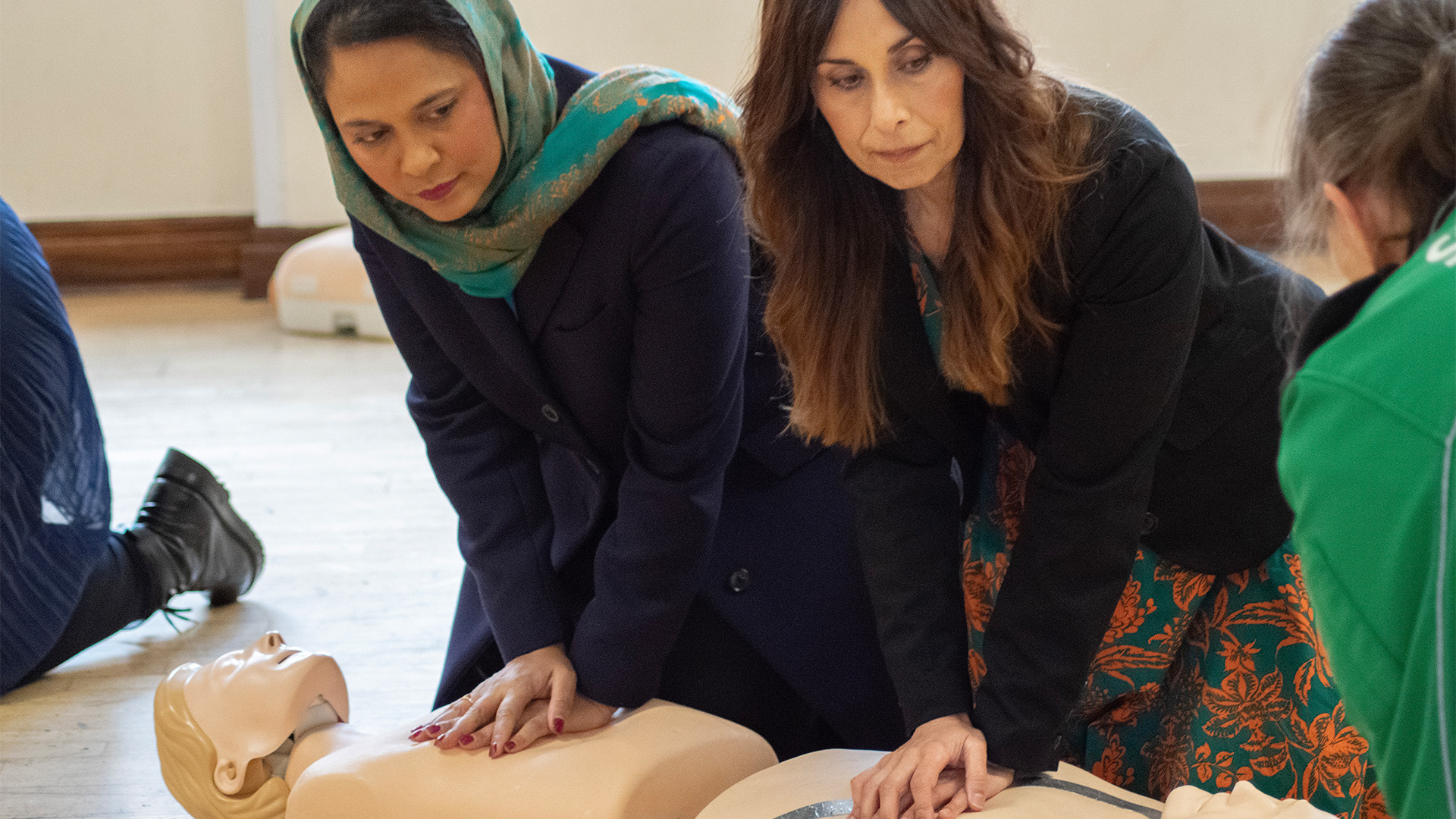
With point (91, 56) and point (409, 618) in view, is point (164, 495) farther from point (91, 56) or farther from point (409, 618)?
point (91, 56)

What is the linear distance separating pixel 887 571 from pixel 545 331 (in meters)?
0.49

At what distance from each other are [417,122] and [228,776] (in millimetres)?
808

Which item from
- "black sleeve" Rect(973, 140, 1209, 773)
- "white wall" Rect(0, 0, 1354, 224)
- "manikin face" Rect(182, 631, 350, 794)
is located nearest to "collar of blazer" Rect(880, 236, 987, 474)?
"black sleeve" Rect(973, 140, 1209, 773)

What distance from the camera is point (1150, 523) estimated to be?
1.34m

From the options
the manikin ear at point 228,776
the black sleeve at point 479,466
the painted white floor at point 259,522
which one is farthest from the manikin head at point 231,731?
the black sleeve at point 479,466

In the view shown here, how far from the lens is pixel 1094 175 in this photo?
1148 mm

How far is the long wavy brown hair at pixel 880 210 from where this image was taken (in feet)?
3.68

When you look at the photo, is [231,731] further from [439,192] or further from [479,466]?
[439,192]

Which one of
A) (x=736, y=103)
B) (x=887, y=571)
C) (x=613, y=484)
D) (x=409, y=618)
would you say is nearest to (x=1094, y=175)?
(x=736, y=103)

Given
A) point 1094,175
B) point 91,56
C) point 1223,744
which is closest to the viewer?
point 1094,175

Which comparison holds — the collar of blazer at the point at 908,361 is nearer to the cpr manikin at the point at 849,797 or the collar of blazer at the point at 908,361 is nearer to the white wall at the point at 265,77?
the cpr manikin at the point at 849,797

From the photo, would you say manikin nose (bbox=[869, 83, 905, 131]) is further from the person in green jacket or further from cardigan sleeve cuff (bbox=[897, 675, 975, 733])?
cardigan sleeve cuff (bbox=[897, 675, 975, 733])

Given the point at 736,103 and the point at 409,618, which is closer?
the point at 736,103

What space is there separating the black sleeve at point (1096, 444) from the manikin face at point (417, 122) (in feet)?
2.03
